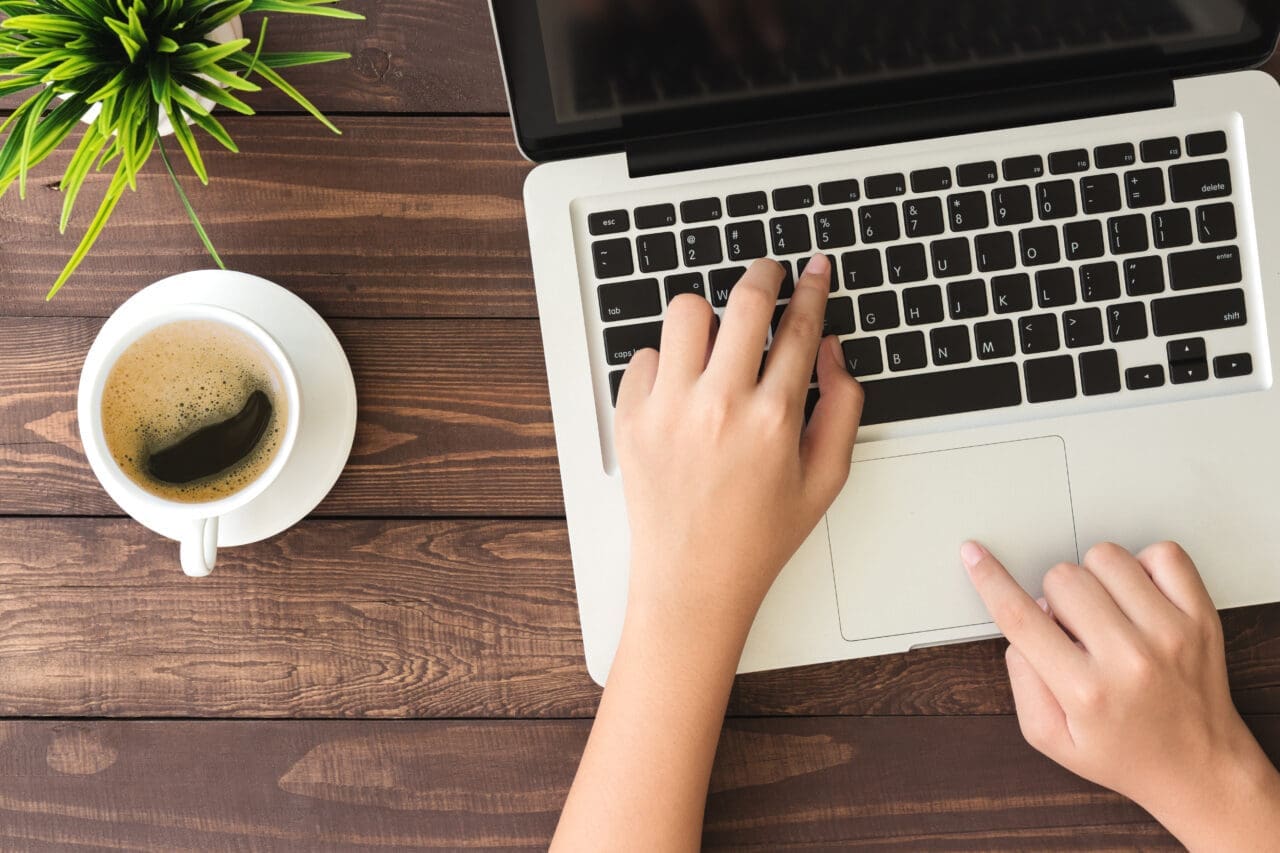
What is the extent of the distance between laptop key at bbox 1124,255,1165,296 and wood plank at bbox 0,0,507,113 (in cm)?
40

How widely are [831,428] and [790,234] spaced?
0.12 meters

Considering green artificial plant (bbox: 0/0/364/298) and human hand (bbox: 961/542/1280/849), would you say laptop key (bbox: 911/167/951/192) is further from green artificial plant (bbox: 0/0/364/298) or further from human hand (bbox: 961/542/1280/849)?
green artificial plant (bbox: 0/0/364/298)

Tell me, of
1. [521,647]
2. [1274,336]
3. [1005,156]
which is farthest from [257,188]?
[1274,336]

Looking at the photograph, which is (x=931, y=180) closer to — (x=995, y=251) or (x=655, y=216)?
(x=995, y=251)

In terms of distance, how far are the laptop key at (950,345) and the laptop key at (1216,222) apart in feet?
0.51

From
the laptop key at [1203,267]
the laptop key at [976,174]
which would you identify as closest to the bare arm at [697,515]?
the laptop key at [976,174]

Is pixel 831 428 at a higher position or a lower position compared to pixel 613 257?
lower

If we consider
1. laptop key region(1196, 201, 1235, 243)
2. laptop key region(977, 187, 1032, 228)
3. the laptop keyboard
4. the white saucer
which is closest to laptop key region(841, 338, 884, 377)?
the laptop keyboard

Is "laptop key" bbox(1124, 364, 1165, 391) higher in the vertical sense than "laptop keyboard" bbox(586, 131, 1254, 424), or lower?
lower

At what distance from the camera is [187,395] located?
561 millimetres

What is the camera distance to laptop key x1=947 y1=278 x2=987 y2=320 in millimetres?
545

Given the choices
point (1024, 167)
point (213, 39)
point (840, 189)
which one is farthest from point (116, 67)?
point (1024, 167)

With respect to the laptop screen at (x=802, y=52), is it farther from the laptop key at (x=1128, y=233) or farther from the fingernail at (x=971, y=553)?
the fingernail at (x=971, y=553)

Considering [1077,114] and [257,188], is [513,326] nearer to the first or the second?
[257,188]
